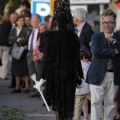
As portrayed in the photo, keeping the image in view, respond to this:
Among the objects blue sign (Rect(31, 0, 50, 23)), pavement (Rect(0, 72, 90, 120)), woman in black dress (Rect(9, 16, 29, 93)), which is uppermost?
blue sign (Rect(31, 0, 50, 23))

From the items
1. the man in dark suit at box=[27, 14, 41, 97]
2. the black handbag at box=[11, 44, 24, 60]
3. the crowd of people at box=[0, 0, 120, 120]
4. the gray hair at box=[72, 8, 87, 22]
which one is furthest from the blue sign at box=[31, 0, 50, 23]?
the gray hair at box=[72, 8, 87, 22]

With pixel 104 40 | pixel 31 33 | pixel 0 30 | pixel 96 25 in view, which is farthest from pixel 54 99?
pixel 96 25

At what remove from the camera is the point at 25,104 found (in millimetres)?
14594

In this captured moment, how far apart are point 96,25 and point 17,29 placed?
8.56m

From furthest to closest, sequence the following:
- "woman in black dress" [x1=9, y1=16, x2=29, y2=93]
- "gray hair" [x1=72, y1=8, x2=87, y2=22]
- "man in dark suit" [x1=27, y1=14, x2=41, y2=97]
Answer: "woman in black dress" [x1=9, y1=16, x2=29, y2=93] → "man in dark suit" [x1=27, y1=14, x2=41, y2=97] → "gray hair" [x1=72, y1=8, x2=87, y2=22]

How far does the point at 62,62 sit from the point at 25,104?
513cm

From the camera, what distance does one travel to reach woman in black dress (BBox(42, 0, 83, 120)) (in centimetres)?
957

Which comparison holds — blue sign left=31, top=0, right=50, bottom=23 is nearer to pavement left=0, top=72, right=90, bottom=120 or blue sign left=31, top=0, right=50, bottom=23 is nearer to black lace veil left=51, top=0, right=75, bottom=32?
pavement left=0, top=72, right=90, bottom=120

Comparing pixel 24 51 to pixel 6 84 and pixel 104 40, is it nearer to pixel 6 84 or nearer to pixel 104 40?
pixel 6 84

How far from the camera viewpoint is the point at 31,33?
15.9m

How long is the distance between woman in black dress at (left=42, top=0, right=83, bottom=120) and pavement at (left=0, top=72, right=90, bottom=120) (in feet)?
6.22

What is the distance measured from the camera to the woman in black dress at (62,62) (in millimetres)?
9570

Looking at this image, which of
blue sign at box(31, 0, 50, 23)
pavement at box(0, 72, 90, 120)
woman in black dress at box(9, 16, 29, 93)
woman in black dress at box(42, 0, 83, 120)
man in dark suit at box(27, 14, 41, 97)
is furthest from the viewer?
blue sign at box(31, 0, 50, 23)

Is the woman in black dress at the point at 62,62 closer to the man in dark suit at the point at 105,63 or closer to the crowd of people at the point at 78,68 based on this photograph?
the crowd of people at the point at 78,68
